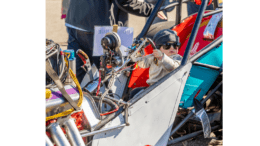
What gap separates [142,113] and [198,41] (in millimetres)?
1155

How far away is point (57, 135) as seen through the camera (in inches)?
37.6

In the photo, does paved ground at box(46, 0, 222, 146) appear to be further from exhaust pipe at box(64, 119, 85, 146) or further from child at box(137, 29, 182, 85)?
exhaust pipe at box(64, 119, 85, 146)

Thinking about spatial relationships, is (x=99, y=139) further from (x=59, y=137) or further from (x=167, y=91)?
(x=167, y=91)

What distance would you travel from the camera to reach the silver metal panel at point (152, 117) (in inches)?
51.6

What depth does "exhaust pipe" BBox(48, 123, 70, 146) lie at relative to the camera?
0.95m

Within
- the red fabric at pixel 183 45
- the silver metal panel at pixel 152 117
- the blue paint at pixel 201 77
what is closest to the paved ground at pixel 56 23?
the red fabric at pixel 183 45

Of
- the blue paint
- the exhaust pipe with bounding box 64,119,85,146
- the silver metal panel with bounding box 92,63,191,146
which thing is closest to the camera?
the exhaust pipe with bounding box 64,119,85,146

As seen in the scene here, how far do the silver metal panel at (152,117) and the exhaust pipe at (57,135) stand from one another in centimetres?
31

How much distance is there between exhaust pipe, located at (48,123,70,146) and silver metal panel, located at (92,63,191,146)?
31cm

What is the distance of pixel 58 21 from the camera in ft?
18.3

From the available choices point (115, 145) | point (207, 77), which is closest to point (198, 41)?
point (207, 77)

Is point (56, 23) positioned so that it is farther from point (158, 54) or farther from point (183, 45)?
point (158, 54)

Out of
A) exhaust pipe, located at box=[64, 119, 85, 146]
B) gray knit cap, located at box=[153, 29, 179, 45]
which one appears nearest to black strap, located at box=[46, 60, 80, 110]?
exhaust pipe, located at box=[64, 119, 85, 146]

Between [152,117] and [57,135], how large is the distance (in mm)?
629
